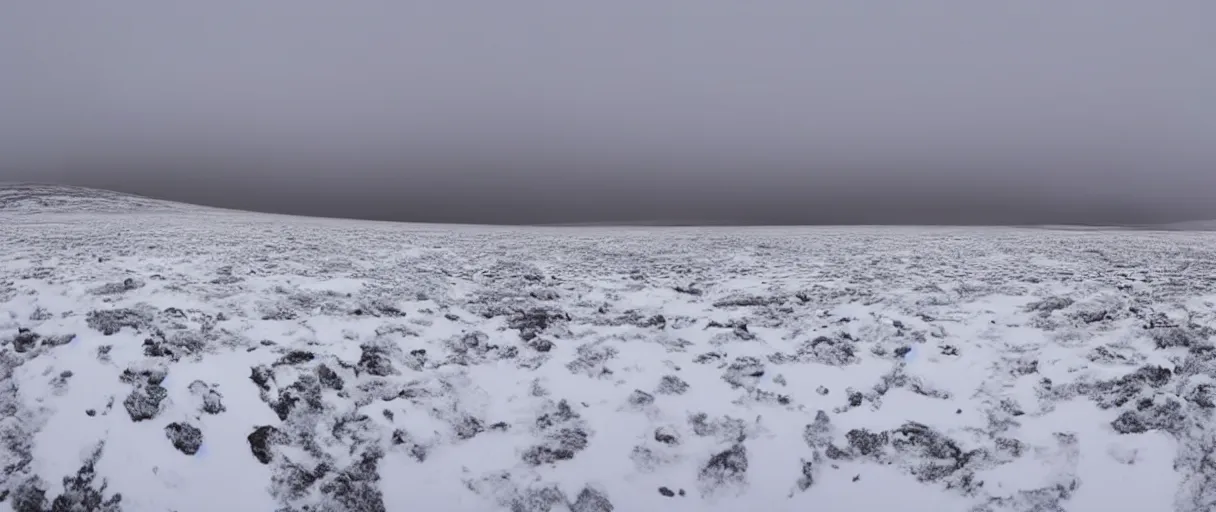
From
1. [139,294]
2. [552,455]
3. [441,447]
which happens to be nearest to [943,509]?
[552,455]

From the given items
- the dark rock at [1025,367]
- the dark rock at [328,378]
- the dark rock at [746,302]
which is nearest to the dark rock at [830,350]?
the dark rock at [746,302]

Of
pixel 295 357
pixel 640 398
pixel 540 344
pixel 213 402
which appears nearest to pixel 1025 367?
pixel 640 398

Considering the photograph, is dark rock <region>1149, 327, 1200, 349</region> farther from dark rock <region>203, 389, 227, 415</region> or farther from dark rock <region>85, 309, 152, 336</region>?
dark rock <region>85, 309, 152, 336</region>

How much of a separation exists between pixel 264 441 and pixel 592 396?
3.63 m

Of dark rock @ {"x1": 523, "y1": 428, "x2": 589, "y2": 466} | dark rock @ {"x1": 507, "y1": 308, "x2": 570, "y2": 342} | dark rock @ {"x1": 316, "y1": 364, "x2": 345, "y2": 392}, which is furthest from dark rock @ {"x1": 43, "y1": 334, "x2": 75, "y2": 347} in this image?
dark rock @ {"x1": 523, "y1": 428, "x2": 589, "y2": 466}

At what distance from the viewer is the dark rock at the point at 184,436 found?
6.66 m

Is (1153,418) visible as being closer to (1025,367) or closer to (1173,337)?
(1025,367)

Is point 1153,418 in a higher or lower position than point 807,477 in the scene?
higher

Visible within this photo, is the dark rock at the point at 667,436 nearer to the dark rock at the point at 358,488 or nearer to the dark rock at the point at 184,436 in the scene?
the dark rock at the point at 358,488

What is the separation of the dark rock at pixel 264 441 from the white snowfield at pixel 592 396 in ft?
0.09

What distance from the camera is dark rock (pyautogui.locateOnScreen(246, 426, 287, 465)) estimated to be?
6.68 meters

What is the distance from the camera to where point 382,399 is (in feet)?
24.8

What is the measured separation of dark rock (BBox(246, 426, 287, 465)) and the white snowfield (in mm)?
27

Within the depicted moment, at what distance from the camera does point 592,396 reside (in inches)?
312
